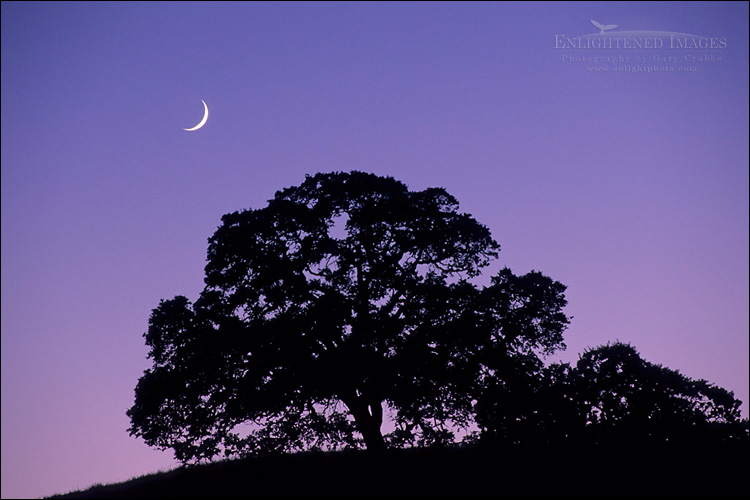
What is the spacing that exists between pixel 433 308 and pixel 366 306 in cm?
306

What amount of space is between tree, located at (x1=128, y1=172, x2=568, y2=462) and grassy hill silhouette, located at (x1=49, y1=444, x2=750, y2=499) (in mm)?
1120

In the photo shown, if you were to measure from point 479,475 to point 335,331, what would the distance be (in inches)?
341

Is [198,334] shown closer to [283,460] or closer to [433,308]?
[283,460]

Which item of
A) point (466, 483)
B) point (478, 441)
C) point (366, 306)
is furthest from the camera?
point (366, 306)

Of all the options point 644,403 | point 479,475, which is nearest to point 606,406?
point 644,403

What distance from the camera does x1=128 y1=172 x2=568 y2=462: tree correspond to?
87.9 feet

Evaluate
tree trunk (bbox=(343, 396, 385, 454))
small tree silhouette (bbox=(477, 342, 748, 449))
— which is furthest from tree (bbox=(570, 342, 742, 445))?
tree trunk (bbox=(343, 396, 385, 454))

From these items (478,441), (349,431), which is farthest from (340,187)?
(478,441)

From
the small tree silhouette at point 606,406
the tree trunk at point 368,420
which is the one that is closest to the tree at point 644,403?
the small tree silhouette at point 606,406

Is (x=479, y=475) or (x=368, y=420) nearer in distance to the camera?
(x=479, y=475)

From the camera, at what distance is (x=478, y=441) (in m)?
26.3

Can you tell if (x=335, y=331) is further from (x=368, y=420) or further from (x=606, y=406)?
(x=606, y=406)

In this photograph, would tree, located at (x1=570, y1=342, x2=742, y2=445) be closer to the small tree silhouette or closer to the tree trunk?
the small tree silhouette

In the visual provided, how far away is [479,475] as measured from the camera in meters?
23.3
